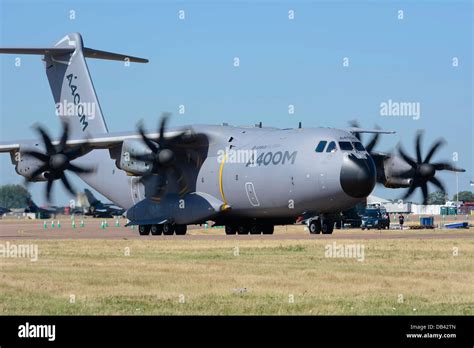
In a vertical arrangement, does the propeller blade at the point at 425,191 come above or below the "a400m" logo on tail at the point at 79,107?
below

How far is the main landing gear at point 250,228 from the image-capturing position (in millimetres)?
50531

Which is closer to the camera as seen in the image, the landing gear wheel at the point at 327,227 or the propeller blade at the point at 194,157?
the landing gear wheel at the point at 327,227

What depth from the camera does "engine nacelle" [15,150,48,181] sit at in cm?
4806

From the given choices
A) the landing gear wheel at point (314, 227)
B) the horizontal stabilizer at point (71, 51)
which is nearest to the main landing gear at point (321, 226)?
the landing gear wheel at point (314, 227)

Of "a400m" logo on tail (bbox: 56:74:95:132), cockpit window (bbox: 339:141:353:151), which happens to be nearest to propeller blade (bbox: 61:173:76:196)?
"a400m" logo on tail (bbox: 56:74:95:132)

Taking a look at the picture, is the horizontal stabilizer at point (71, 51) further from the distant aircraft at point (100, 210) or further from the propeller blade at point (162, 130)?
the distant aircraft at point (100, 210)

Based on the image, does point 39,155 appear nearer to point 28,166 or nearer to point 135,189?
point 28,166

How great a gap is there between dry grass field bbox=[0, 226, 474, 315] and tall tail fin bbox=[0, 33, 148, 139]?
80.3 feet

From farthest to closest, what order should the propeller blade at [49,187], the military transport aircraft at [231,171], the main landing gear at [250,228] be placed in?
the main landing gear at [250,228]
the propeller blade at [49,187]
the military transport aircraft at [231,171]

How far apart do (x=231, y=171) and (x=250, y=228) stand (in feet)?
14.3

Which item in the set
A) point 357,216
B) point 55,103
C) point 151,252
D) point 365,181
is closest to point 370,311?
point 151,252

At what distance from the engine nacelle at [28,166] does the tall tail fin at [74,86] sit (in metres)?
6.26
